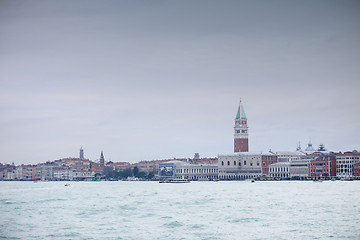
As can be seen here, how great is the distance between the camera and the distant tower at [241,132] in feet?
416

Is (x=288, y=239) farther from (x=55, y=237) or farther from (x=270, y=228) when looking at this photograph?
(x=55, y=237)

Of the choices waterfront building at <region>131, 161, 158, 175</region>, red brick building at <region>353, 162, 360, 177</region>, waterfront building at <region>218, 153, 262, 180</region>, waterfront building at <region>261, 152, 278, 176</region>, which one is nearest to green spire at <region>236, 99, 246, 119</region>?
waterfront building at <region>218, 153, 262, 180</region>

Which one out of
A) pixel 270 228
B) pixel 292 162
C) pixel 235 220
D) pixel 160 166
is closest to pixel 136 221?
pixel 235 220

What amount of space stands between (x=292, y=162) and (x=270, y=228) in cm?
9196

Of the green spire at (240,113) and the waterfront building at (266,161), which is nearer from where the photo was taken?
the waterfront building at (266,161)

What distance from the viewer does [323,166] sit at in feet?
352

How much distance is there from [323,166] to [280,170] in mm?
11179

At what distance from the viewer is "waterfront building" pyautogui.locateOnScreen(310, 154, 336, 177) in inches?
4198

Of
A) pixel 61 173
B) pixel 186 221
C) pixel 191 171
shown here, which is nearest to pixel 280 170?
pixel 191 171

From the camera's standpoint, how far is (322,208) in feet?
111

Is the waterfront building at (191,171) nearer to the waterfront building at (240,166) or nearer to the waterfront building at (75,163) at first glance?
the waterfront building at (240,166)

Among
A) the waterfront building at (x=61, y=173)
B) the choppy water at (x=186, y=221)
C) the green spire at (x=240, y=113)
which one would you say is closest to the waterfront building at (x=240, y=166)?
the green spire at (x=240, y=113)

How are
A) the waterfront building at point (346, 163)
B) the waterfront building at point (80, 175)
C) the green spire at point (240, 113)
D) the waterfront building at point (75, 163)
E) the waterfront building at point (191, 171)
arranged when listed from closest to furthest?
the waterfront building at point (346, 163), the green spire at point (240, 113), the waterfront building at point (191, 171), the waterfront building at point (80, 175), the waterfront building at point (75, 163)

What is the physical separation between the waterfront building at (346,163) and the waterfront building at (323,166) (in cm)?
99
